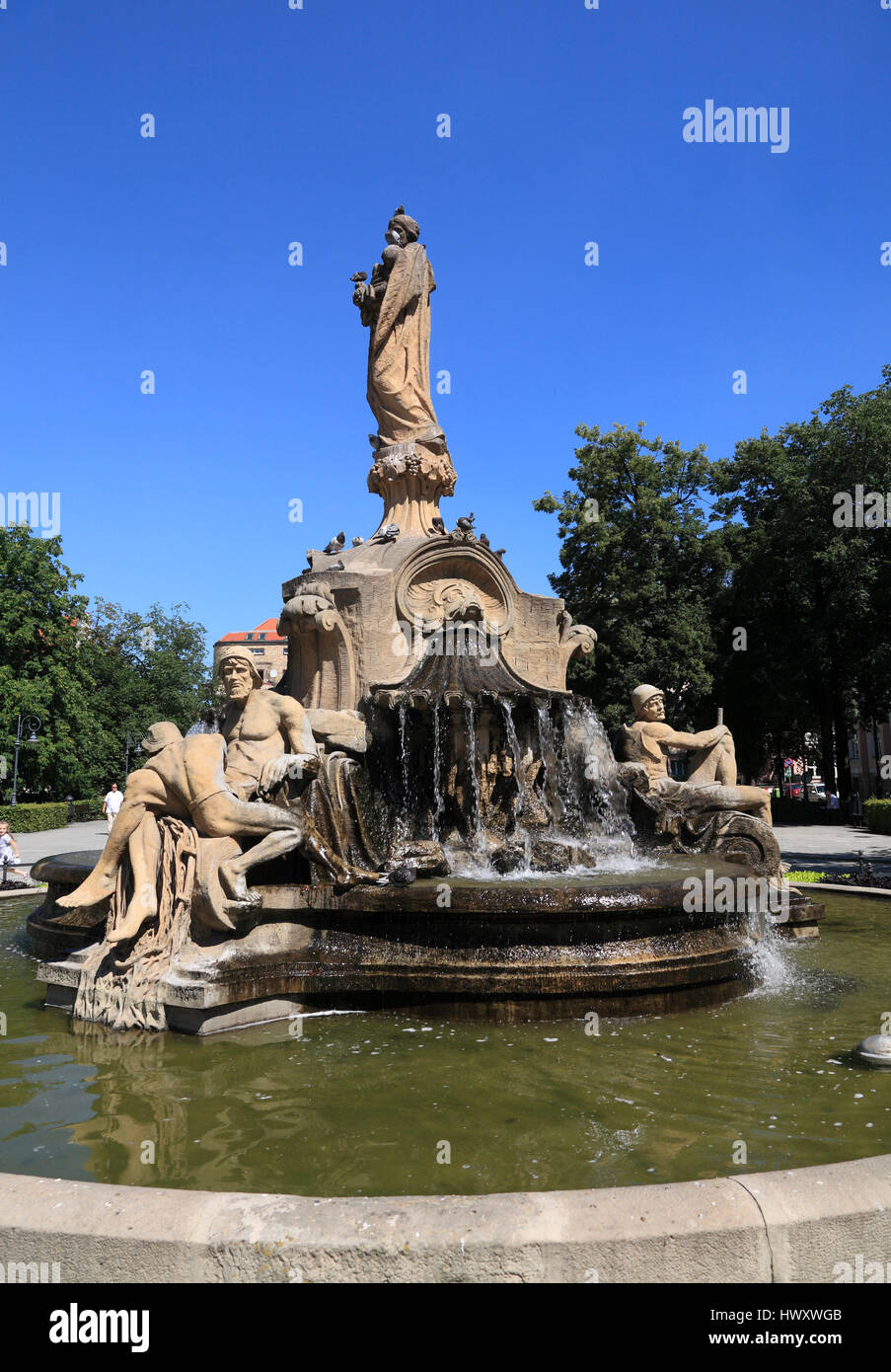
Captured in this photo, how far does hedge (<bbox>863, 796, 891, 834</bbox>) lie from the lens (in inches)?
1021

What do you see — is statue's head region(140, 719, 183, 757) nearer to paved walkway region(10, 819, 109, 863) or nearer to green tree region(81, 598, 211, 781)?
paved walkway region(10, 819, 109, 863)

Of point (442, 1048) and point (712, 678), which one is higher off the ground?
point (712, 678)

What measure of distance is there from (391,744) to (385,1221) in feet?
22.4

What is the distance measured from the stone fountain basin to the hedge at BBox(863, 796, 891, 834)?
2154 cm

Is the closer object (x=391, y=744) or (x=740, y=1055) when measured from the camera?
(x=740, y=1055)

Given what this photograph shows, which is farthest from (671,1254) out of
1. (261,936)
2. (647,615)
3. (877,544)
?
(647,615)

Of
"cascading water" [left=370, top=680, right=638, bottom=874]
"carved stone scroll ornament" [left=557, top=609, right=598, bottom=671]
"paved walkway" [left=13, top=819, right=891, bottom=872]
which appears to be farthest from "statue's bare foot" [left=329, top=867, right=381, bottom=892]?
"paved walkway" [left=13, top=819, right=891, bottom=872]

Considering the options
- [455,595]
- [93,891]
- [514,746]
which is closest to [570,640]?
[455,595]

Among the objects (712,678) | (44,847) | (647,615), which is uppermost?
(647,615)

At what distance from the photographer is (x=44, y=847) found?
22.7 m

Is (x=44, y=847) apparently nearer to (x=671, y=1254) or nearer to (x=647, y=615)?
(x=647, y=615)

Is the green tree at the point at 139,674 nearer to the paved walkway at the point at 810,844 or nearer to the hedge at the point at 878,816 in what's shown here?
the paved walkway at the point at 810,844

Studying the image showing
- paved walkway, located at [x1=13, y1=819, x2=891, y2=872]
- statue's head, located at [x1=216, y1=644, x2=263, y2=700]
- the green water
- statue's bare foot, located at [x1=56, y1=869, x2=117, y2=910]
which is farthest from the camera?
paved walkway, located at [x1=13, y1=819, x2=891, y2=872]
